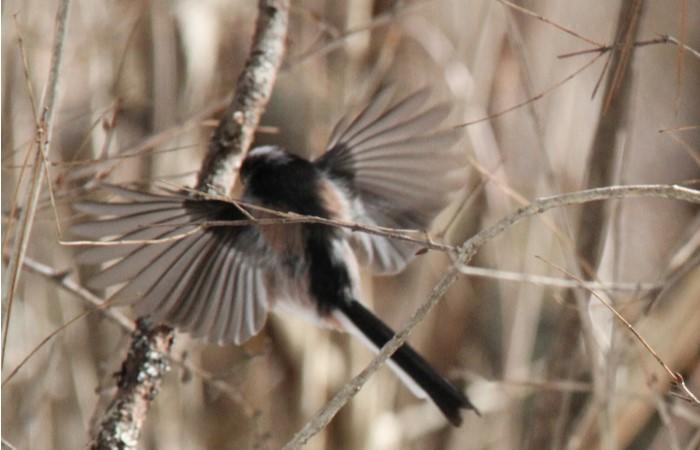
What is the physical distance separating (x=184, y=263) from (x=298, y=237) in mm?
276

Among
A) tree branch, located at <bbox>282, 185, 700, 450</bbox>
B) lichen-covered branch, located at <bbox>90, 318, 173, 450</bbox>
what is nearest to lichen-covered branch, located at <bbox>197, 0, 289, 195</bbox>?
→ lichen-covered branch, located at <bbox>90, 318, 173, 450</bbox>

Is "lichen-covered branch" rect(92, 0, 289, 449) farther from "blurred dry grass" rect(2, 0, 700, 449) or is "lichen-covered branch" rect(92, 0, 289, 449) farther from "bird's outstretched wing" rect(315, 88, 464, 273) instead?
"blurred dry grass" rect(2, 0, 700, 449)

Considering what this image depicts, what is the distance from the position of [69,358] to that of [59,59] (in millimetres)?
2240

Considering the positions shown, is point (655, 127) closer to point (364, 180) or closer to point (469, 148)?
point (469, 148)

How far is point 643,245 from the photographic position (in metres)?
5.31

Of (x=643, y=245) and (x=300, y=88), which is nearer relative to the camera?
(x=300, y=88)

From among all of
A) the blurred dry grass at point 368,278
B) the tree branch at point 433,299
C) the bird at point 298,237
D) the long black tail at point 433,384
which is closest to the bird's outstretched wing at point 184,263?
the bird at point 298,237

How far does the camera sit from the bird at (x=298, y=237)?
1.75 metres

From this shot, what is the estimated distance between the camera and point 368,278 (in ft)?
12.8

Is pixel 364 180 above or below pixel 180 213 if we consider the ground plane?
below

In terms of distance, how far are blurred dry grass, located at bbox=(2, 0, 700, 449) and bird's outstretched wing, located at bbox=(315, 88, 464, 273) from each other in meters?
0.33

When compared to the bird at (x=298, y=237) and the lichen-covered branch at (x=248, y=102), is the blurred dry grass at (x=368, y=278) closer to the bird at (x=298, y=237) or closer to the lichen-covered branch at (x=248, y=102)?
the bird at (x=298, y=237)

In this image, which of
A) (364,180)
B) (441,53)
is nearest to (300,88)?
(441,53)

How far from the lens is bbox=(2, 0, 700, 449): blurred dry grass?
3.08m
